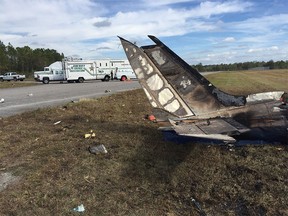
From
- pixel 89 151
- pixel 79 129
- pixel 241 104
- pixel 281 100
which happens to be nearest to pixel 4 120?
pixel 79 129

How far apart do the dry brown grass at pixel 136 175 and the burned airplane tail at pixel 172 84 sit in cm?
91

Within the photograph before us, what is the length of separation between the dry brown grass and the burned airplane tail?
0.91 m

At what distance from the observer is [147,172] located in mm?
5594

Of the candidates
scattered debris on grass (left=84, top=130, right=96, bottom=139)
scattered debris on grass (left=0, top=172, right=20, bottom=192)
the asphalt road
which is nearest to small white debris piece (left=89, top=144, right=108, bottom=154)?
scattered debris on grass (left=84, top=130, right=96, bottom=139)

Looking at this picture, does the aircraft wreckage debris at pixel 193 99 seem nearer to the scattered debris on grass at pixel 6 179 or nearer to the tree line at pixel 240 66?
the scattered debris on grass at pixel 6 179

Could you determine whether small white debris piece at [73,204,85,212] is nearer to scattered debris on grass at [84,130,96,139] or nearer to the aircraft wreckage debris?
the aircraft wreckage debris

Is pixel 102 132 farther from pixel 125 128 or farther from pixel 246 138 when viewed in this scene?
pixel 246 138

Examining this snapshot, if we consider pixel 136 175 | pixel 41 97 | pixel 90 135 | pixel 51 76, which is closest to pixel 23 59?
pixel 51 76

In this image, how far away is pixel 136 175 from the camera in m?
5.49

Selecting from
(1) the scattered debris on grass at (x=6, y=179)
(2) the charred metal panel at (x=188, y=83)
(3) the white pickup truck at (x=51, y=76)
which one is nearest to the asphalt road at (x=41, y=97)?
(1) the scattered debris on grass at (x=6, y=179)

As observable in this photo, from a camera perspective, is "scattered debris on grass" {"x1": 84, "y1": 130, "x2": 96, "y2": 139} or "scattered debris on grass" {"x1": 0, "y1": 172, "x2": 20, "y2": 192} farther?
"scattered debris on grass" {"x1": 84, "y1": 130, "x2": 96, "y2": 139}

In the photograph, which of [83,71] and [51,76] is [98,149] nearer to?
[83,71]

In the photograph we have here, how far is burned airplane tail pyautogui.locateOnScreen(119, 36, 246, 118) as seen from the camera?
21.3ft

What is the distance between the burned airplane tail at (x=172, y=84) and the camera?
255 inches
